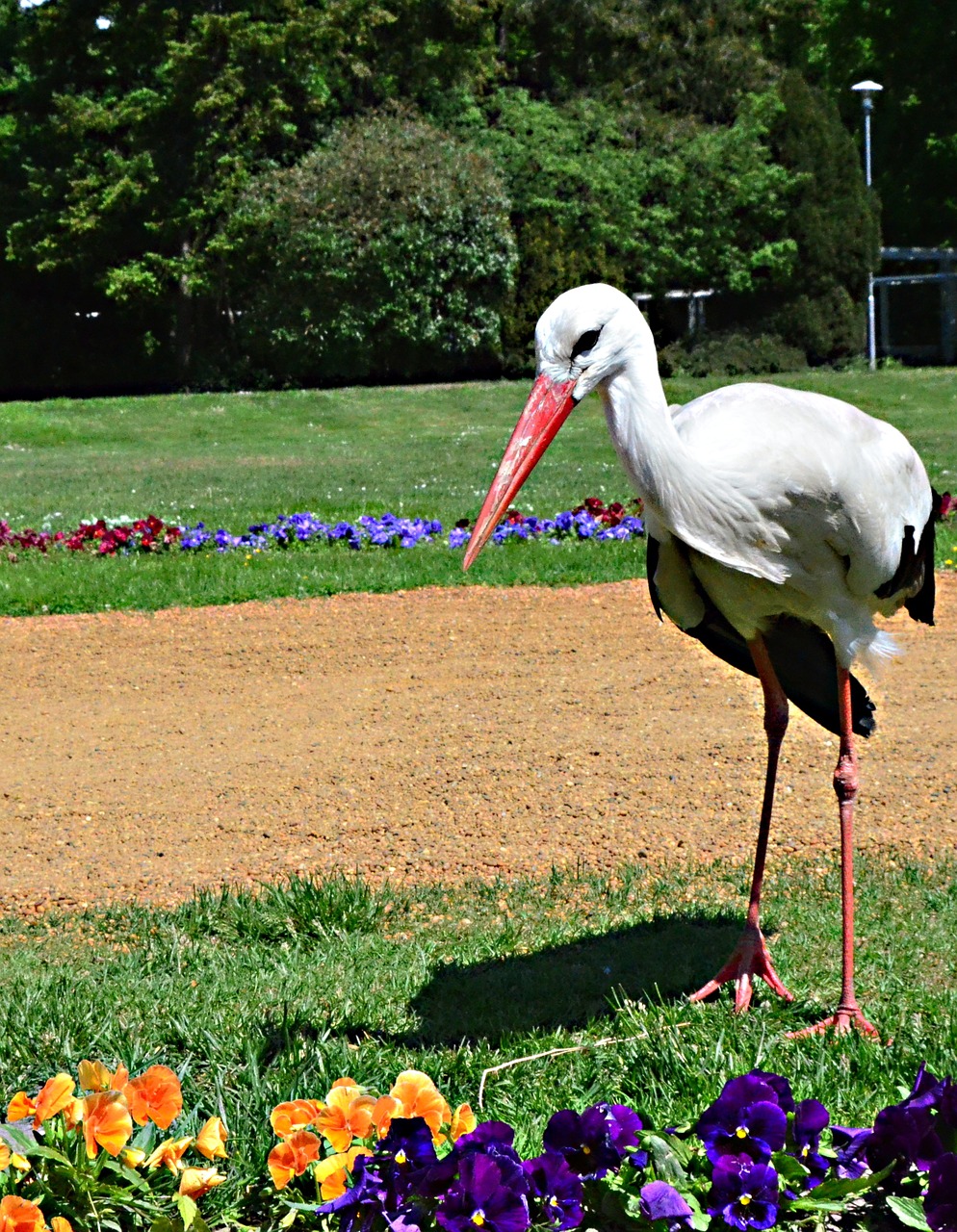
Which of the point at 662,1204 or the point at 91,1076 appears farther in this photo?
the point at 91,1076

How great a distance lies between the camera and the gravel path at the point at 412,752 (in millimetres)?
4961

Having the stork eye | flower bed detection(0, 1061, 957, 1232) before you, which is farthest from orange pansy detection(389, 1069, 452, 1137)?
the stork eye

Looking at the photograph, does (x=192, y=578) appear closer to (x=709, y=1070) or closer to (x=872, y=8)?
(x=709, y=1070)

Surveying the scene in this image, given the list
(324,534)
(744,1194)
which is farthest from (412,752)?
(324,534)

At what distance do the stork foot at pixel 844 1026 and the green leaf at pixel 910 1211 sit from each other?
0.99 metres

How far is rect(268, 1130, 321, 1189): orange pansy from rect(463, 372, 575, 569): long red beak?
1.18 m

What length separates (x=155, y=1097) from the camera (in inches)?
108

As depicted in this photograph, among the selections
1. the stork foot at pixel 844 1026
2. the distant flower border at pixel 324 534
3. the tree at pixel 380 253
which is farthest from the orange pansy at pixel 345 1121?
the tree at pixel 380 253

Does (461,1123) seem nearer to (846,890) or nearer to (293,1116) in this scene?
(293,1116)

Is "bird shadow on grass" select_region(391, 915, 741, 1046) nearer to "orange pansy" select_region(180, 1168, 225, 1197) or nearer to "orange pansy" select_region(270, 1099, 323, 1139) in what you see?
"orange pansy" select_region(270, 1099, 323, 1139)

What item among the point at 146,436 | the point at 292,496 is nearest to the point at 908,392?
the point at 146,436

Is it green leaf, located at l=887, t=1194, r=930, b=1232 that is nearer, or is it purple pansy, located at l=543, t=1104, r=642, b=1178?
green leaf, located at l=887, t=1194, r=930, b=1232

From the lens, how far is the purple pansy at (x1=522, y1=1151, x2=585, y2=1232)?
8.08ft

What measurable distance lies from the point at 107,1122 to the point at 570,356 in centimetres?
179
